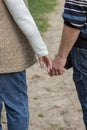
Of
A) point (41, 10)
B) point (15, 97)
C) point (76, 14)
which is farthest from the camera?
point (41, 10)

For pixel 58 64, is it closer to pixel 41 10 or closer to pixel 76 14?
pixel 76 14

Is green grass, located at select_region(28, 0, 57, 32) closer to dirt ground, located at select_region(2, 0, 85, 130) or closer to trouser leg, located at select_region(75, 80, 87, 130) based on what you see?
dirt ground, located at select_region(2, 0, 85, 130)

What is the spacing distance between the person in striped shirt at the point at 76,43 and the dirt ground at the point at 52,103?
1201 millimetres

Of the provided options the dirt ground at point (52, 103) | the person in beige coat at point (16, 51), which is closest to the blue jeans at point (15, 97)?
the person in beige coat at point (16, 51)

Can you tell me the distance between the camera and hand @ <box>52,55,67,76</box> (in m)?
3.12

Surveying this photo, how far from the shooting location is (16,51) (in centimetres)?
312

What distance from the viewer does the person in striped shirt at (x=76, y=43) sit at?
9.39 feet

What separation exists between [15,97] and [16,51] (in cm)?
35

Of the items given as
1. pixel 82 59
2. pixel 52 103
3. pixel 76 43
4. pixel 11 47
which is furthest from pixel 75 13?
pixel 52 103

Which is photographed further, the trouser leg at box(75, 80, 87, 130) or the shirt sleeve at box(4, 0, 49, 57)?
the trouser leg at box(75, 80, 87, 130)

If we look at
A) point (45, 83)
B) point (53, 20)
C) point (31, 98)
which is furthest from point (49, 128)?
point (53, 20)

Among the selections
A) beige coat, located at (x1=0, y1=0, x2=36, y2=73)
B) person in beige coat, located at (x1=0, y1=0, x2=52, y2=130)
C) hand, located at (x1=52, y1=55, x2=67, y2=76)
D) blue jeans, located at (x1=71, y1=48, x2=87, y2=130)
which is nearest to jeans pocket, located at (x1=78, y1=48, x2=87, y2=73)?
blue jeans, located at (x1=71, y1=48, x2=87, y2=130)

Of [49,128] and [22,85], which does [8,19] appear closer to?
[22,85]

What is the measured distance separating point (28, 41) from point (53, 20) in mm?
5476
